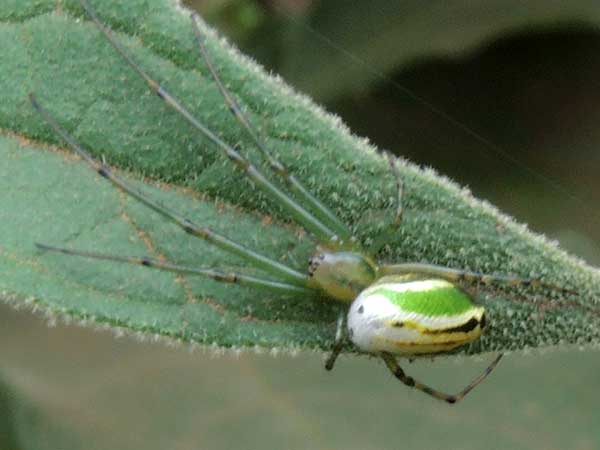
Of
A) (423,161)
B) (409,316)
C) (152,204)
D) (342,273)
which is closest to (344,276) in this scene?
(342,273)

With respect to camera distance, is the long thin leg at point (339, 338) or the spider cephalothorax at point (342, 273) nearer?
the long thin leg at point (339, 338)

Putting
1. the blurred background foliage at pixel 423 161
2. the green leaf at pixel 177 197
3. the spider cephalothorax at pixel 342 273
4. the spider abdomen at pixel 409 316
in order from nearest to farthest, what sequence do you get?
the green leaf at pixel 177 197 < the spider abdomen at pixel 409 316 < the spider cephalothorax at pixel 342 273 < the blurred background foliage at pixel 423 161

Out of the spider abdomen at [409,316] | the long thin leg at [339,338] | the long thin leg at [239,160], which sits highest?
the long thin leg at [239,160]

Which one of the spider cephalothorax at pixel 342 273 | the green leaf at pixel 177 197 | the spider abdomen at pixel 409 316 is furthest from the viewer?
the spider cephalothorax at pixel 342 273

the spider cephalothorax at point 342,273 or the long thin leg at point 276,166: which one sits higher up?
the long thin leg at point 276,166

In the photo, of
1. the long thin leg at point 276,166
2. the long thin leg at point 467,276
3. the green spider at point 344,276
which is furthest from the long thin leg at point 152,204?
the long thin leg at point 467,276

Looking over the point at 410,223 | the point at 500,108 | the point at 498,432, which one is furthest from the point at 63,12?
the point at 498,432

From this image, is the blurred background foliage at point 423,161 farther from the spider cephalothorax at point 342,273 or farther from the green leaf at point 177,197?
the green leaf at point 177,197

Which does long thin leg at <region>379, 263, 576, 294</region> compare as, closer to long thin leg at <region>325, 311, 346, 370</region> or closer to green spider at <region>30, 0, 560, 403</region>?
green spider at <region>30, 0, 560, 403</region>
